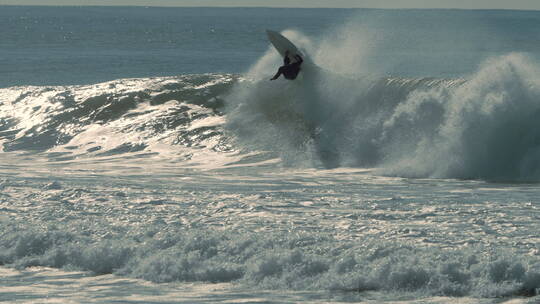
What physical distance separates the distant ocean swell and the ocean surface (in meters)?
0.05

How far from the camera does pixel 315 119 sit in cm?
1942

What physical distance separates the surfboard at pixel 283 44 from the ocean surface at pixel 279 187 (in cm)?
71

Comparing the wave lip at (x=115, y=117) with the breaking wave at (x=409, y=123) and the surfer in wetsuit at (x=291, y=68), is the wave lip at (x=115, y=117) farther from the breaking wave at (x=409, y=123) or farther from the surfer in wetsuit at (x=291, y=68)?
the surfer in wetsuit at (x=291, y=68)

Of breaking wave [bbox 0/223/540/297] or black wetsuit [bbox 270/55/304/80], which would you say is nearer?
breaking wave [bbox 0/223/540/297]

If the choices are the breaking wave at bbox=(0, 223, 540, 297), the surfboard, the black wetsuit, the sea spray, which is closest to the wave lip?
the black wetsuit

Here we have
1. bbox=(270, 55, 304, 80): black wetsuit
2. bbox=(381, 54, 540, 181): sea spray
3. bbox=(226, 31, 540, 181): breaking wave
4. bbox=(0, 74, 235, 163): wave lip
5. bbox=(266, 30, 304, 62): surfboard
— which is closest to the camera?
A: bbox=(381, 54, 540, 181): sea spray

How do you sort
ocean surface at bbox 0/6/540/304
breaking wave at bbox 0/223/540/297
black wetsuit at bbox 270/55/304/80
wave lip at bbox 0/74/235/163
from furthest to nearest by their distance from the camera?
black wetsuit at bbox 270/55/304/80 < wave lip at bbox 0/74/235/163 < ocean surface at bbox 0/6/540/304 < breaking wave at bbox 0/223/540/297

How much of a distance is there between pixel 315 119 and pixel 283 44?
104 inches

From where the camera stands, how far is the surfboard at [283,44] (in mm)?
20859

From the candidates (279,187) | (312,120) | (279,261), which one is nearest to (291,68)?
(312,120)

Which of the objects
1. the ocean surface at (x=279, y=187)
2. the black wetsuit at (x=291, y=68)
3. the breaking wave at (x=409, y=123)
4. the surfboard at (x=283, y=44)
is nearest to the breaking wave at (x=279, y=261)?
the ocean surface at (x=279, y=187)

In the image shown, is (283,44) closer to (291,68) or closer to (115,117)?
(291,68)

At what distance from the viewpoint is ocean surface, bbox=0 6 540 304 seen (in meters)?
8.64

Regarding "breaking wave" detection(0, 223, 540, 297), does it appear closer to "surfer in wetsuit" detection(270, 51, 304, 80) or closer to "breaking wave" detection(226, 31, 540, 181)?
"breaking wave" detection(226, 31, 540, 181)
